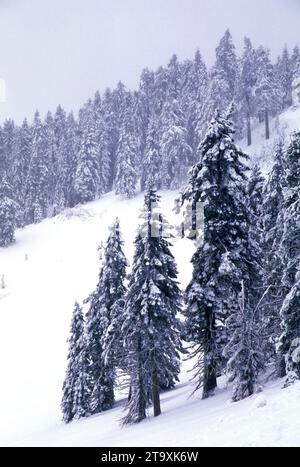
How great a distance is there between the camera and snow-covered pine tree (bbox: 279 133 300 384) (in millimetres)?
14250

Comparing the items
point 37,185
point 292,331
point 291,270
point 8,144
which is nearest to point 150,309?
point 292,331

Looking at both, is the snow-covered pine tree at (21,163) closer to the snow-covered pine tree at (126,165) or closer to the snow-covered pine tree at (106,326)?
the snow-covered pine tree at (126,165)

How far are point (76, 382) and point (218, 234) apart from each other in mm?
14250

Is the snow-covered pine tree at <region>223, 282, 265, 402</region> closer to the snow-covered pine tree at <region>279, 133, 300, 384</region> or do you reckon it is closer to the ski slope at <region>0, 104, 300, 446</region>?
the ski slope at <region>0, 104, 300, 446</region>

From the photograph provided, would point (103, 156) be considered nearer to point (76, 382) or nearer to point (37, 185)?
point (37, 185)

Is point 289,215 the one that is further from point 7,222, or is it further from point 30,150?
point 30,150

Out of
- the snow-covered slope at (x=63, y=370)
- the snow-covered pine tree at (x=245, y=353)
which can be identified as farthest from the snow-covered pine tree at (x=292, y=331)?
the snow-covered pine tree at (x=245, y=353)

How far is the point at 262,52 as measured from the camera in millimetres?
70062

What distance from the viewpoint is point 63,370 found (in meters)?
34.0

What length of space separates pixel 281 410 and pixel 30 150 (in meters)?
74.5

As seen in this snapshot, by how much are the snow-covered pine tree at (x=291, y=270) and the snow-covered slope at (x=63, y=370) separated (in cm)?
131

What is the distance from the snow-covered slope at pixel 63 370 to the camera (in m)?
12.4

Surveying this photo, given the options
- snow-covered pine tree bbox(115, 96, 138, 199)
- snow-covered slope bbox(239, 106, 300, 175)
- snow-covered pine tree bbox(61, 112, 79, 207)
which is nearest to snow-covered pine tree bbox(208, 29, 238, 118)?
snow-covered slope bbox(239, 106, 300, 175)
